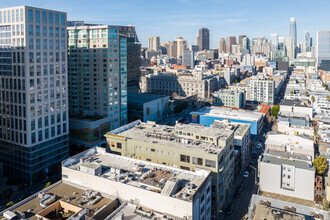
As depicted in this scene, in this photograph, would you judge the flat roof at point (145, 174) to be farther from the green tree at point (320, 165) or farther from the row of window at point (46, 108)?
the green tree at point (320, 165)

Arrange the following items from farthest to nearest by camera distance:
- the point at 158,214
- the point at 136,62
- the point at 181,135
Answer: the point at 136,62 < the point at 181,135 < the point at 158,214

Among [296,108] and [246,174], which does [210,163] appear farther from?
[296,108]

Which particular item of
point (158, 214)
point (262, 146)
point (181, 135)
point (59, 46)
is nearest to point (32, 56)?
point (59, 46)

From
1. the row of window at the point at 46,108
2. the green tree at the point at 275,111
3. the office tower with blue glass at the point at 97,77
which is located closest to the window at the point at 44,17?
the row of window at the point at 46,108

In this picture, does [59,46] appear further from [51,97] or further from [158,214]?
[158,214]

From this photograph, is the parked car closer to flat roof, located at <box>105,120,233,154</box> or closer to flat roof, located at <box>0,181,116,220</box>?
flat roof, located at <box>105,120,233,154</box>
